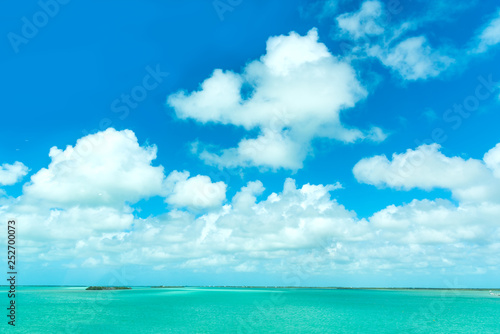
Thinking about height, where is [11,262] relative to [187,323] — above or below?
above

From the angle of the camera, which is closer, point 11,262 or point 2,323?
point 11,262

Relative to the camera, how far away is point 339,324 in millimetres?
65250

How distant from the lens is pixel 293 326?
60938 mm

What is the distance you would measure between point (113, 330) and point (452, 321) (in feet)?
205

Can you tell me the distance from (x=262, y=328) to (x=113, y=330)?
2272 cm

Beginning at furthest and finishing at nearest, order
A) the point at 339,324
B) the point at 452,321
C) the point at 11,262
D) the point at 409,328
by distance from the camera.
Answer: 1. the point at 452,321
2. the point at 339,324
3. the point at 409,328
4. the point at 11,262

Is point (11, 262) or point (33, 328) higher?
point (11, 262)

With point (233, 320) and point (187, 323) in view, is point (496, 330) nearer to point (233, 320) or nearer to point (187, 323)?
point (233, 320)

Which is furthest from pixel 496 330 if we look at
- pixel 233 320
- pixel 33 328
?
pixel 33 328

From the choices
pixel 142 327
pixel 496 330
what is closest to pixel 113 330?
pixel 142 327

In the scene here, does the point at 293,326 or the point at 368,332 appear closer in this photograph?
the point at 368,332

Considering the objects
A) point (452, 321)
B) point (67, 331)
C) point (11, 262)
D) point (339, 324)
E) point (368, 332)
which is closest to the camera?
point (11, 262)

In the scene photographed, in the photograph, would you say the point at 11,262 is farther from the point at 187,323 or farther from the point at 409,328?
the point at 409,328

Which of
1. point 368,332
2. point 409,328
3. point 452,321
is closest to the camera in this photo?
point 368,332
